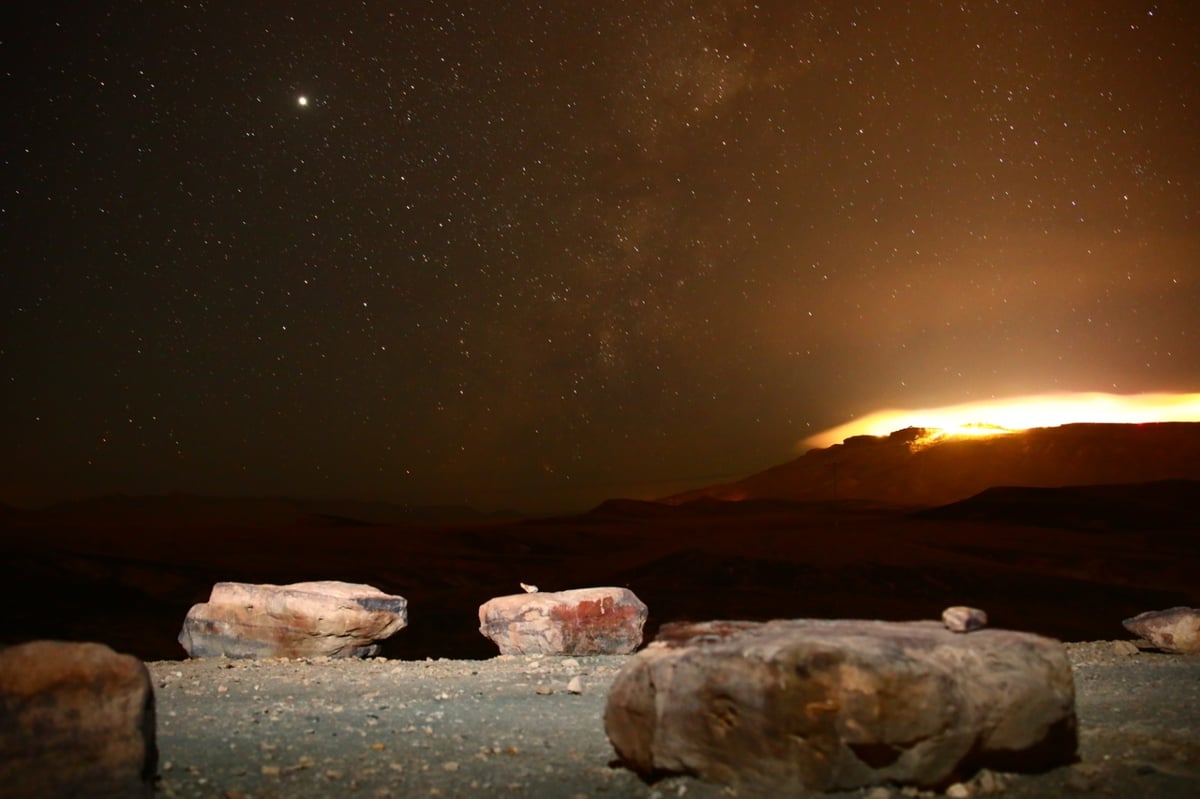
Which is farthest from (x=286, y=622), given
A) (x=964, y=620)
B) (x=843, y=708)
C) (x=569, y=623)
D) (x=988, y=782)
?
(x=988, y=782)

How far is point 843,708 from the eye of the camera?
464 centimetres

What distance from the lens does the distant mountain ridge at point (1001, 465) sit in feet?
344

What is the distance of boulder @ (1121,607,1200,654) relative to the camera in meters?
12.0

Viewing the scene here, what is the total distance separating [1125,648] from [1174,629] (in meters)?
0.68

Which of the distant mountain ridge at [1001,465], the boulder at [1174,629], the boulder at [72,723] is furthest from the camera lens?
the distant mountain ridge at [1001,465]

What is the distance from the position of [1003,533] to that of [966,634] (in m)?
50.2

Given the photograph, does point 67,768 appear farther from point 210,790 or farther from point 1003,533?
point 1003,533

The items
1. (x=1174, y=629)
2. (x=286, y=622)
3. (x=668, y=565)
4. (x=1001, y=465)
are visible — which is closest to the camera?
(x=1174, y=629)

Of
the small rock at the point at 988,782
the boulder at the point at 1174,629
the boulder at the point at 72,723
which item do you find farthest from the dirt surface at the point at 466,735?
the boulder at the point at 1174,629

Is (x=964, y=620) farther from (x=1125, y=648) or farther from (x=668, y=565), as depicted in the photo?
(x=668, y=565)

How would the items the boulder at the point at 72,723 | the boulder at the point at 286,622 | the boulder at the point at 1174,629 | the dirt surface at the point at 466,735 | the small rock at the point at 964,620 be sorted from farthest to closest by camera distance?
1. the boulder at the point at 286,622
2. the boulder at the point at 1174,629
3. the small rock at the point at 964,620
4. the dirt surface at the point at 466,735
5. the boulder at the point at 72,723

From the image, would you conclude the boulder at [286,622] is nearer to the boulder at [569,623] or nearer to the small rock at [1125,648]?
the boulder at [569,623]

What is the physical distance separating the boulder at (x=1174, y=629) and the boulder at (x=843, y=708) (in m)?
8.51

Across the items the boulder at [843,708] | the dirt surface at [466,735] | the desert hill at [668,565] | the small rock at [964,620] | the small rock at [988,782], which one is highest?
the small rock at [964,620]
